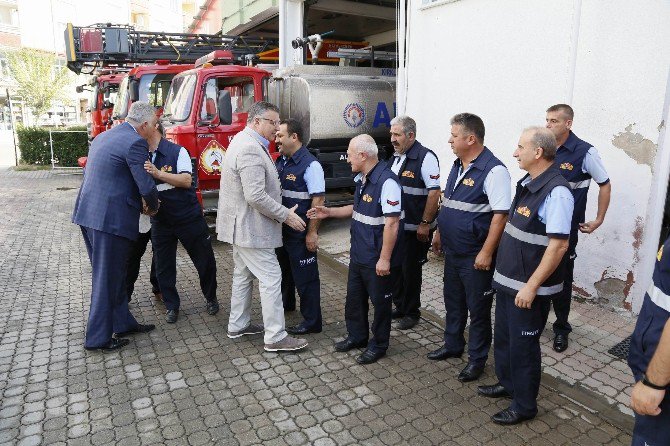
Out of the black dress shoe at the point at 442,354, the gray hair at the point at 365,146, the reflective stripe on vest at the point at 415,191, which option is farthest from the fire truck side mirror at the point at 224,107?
the black dress shoe at the point at 442,354

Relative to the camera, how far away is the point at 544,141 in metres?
2.80

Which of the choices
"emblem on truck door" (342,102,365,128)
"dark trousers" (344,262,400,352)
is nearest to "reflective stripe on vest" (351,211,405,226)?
"dark trousers" (344,262,400,352)

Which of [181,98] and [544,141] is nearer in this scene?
[544,141]

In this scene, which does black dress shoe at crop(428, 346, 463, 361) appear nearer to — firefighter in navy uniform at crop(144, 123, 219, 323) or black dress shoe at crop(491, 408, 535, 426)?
black dress shoe at crop(491, 408, 535, 426)

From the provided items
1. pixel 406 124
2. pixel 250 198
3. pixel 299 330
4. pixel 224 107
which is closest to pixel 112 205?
pixel 250 198

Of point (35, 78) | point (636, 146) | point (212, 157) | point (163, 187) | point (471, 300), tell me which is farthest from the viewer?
point (35, 78)

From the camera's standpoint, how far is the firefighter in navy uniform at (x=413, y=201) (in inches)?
165

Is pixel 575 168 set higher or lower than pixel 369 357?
higher

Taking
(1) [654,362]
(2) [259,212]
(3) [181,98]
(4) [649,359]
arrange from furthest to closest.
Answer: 1. (3) [181,98]
2. (2) [259,212]
3. (4) [649,359]
4. (1) [654,362]

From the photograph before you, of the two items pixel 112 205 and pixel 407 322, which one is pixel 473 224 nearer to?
pixel 407 322

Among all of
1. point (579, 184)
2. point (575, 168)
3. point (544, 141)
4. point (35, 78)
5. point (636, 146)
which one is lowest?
point (579, 184)

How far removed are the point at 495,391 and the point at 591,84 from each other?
2.97m

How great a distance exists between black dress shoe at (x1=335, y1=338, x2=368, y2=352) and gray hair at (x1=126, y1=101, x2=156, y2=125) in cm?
235

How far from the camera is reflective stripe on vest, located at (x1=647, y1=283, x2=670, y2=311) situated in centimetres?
180
